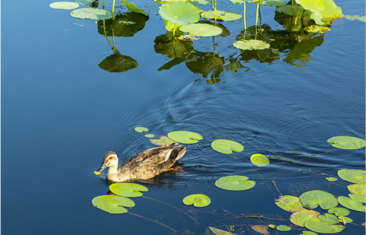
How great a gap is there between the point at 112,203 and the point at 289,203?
2.59 meters

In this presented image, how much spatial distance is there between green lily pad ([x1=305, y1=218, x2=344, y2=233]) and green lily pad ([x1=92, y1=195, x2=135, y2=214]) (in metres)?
2.49

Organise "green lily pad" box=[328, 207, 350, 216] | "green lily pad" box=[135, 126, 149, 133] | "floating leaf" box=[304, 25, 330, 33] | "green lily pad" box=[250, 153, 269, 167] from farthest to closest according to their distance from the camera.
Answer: "floating leaf" box=[304, 25, 330, 33]
"green lily pad" box=[135, 126, 149, 133]
"green lily pad" box=[250, 153, 269, 167]
"green lily pad" box=[328, 207, 350, 216]

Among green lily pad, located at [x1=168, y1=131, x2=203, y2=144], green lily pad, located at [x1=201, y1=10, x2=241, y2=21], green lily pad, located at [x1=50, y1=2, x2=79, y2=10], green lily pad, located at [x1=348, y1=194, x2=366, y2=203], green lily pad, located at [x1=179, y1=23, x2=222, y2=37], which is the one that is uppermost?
green lily pad, located at [x1=50, y1=2, x2=79, y2=10]

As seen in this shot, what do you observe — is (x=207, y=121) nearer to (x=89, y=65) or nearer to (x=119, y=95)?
(x=119, y=95)

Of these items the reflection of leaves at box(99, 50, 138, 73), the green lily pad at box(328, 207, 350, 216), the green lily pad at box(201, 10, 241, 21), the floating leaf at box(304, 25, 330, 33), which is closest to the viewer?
the green lily pad at box(328, 207, 350, 216)

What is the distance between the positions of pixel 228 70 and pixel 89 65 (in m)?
3.52

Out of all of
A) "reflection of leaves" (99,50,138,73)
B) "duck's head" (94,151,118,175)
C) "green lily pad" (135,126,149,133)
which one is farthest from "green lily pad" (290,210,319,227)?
"reflection of leaves" (99,50,138,73)

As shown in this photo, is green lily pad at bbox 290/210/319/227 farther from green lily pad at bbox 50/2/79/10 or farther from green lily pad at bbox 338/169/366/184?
green lily pad at bbox 50/2/79/10

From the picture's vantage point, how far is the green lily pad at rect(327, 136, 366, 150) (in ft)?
21.6

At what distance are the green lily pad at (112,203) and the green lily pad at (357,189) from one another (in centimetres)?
332

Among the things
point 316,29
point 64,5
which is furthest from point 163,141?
point 64,5

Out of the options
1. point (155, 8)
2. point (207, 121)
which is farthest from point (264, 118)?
point (155, 8)

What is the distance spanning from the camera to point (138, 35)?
11.1 metres

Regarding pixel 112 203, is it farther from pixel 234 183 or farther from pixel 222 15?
pixel 222 15
